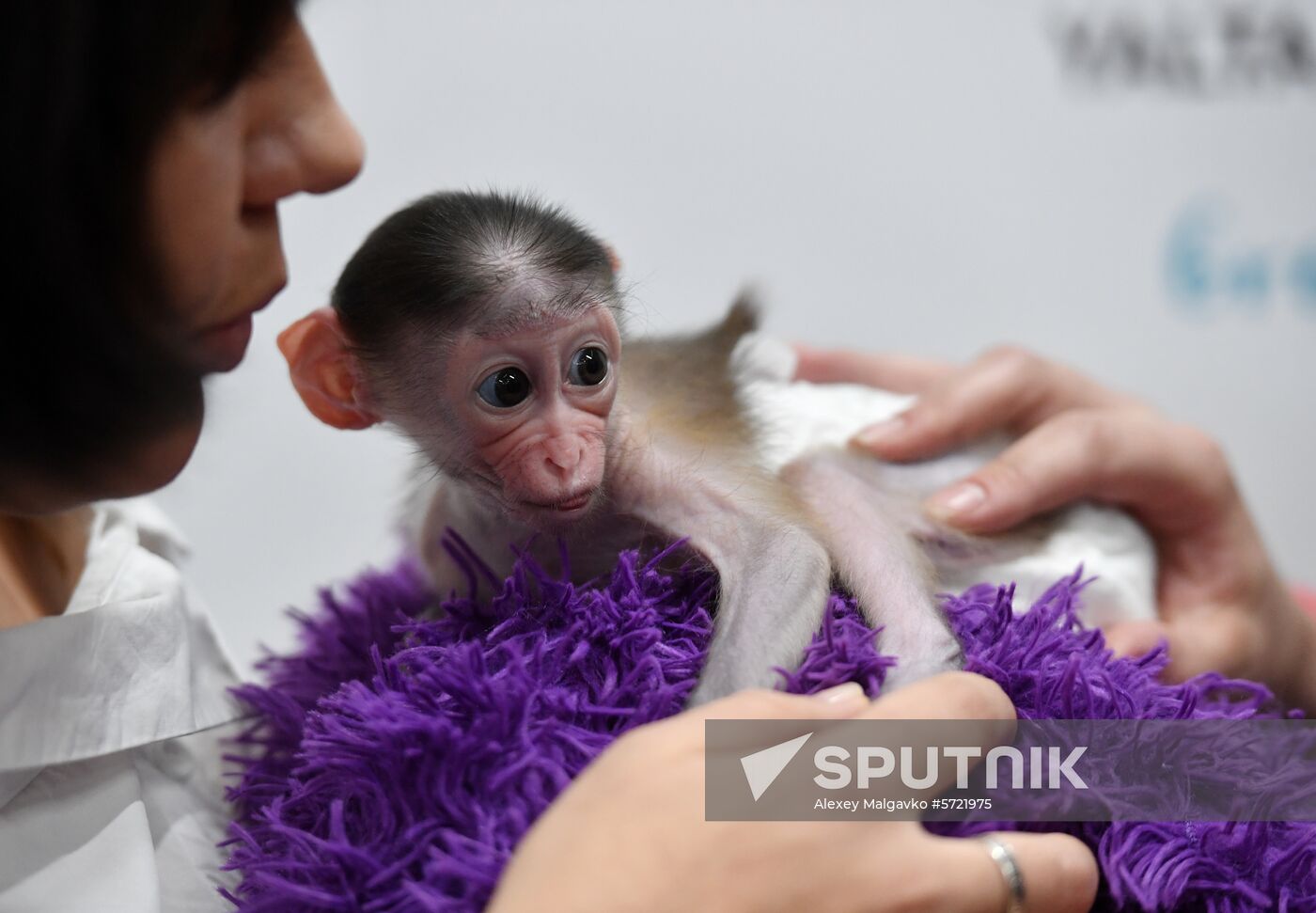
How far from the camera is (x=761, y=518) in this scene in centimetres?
101

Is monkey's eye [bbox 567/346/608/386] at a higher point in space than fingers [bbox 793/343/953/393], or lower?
higher

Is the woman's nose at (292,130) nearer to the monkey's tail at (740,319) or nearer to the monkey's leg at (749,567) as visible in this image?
the monkey's leg at (749,567)

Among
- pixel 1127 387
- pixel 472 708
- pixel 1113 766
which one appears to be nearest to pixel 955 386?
pixel 1113 766

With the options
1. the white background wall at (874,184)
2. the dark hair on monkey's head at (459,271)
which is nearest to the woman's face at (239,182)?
the dark hair on monkey's head at (459,271)

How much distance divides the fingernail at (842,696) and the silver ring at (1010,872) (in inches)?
4.9

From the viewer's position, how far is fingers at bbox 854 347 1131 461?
128 cm

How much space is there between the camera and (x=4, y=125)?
2.02 feet

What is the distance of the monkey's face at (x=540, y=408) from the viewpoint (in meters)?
0.97

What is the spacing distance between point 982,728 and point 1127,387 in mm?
2073

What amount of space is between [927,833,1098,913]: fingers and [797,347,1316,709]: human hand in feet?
1.40

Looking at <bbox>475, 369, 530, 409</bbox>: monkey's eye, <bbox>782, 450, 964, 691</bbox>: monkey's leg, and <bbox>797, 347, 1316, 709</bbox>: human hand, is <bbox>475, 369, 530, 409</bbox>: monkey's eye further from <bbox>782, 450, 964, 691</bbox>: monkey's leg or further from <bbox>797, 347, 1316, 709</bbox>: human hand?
<bbox>797, 347, 1316, 709</bbox>: human hand

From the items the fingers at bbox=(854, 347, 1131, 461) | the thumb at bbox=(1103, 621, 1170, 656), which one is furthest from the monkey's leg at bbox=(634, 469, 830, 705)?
the thumb at bbox=(1103, 621, 1170, 656)

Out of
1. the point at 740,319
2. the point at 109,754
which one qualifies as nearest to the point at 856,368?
the point at 740,319

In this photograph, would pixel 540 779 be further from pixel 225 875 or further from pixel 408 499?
pixel 408 499
